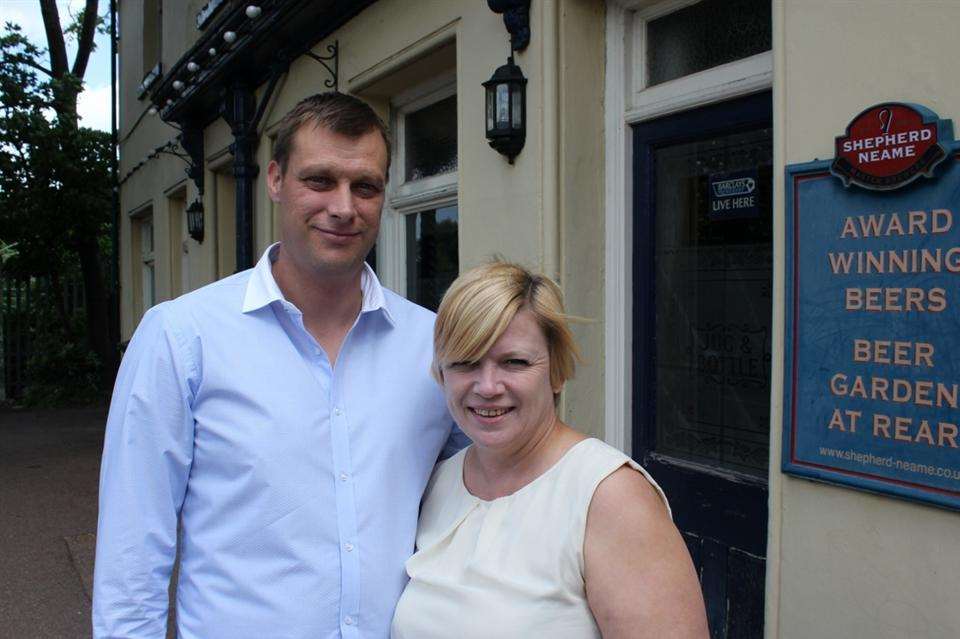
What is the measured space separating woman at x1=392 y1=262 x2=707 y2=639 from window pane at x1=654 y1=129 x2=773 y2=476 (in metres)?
1.55

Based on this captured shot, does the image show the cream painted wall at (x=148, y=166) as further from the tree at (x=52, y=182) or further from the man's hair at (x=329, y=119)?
the man's hair at (x=329, y=119)

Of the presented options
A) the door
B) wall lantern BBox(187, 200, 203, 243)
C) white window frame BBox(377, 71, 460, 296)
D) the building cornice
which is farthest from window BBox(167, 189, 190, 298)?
the door

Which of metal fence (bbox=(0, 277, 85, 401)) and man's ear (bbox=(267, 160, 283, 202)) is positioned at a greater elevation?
man's ear (bbox=(267, 160, 283, 202))

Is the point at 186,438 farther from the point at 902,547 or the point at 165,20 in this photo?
the point at 165,20

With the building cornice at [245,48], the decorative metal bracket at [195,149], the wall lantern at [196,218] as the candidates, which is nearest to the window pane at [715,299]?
the building cornice at [245,48]

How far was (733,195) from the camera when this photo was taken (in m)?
3.24

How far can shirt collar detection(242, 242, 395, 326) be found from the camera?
72.9 inches

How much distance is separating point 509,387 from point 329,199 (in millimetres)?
581

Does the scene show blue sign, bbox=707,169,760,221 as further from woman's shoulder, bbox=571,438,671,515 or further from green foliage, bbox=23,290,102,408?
green foliage, bbox=23,290,102,408

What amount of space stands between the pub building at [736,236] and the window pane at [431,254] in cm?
2

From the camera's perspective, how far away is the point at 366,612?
1.78m

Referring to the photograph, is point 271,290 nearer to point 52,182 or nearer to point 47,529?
point 47,529

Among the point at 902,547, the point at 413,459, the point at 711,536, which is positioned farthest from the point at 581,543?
the point at 711,536

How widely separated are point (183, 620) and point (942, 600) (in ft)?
6.31
